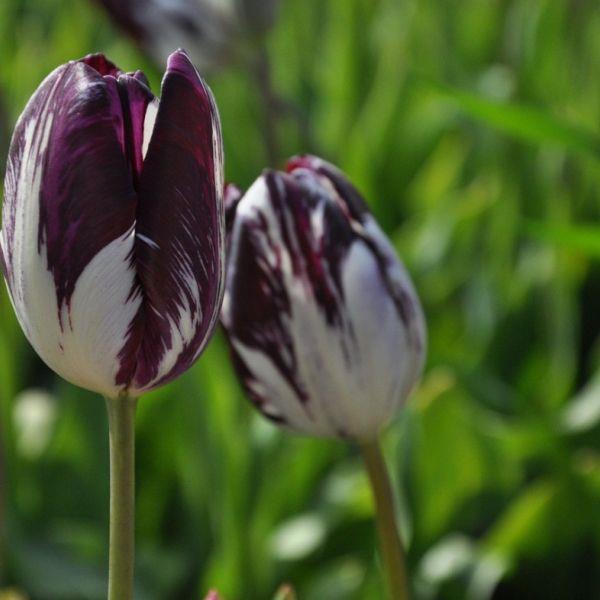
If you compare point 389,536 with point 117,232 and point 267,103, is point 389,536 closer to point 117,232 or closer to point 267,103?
point 117,232

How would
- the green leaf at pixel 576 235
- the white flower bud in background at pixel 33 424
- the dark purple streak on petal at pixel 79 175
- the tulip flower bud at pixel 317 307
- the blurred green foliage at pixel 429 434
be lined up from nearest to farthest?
the dark purple streak on petal at pixel 79 175
the tulip flower bud at pixel 317 307
the green leaf at pixel 576 235
the blurred green foliage at pixel 429 434
the white flower bud in background at pixel 33 424

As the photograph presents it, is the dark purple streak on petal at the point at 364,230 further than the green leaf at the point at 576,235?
No

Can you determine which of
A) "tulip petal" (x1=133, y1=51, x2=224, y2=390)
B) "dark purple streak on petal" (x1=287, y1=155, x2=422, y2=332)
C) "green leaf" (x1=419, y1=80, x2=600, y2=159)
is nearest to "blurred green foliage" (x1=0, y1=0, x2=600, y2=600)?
"green leaf" (x1=419, y1=80, x2=600, y2=159)

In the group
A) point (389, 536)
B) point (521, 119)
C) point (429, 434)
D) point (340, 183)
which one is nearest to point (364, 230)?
point (340, 183)

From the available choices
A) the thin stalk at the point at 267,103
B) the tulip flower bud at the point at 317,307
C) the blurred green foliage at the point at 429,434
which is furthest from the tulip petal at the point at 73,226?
the thin stalk at the point at 267,103

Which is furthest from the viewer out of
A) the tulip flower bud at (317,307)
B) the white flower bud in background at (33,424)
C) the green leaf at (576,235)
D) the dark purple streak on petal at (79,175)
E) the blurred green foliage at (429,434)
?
the white flower bud in background at (33,424)

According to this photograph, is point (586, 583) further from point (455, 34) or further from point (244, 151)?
point (455, 34)

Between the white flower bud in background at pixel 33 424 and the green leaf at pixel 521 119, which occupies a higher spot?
the green leaf at pixel 521 119

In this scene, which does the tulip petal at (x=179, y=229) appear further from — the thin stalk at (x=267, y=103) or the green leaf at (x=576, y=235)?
the thin stalk at (x=267, y=103)
